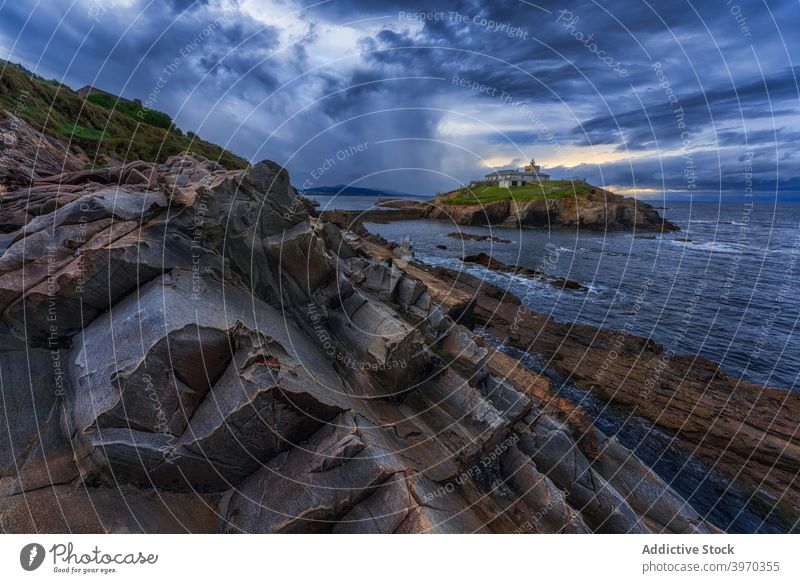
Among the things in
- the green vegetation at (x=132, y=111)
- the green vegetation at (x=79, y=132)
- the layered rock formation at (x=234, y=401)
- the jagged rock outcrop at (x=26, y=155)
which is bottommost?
the layered rock formation at (x=234, y=401)

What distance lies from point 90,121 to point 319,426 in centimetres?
4850

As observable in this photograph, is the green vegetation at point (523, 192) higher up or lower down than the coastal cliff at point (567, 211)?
higher up

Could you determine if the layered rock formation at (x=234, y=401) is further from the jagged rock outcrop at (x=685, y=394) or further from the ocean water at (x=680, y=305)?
the jagged rock outcrop at (x=685, y=394)

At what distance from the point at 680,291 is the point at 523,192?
83.1 m

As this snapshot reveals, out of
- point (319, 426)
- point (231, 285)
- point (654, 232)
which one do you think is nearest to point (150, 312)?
point (231, 285)

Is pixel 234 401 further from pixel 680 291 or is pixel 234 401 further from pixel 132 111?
pixel 132 111

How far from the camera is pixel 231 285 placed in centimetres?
1225

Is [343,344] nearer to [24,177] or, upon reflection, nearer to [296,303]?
[296,303]

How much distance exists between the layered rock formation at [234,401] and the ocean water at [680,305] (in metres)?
4.62

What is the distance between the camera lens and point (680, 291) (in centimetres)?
4772

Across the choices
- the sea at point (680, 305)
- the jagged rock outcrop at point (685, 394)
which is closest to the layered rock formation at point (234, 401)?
the sea at point (680, 305)

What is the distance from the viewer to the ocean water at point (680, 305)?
18.0 meters

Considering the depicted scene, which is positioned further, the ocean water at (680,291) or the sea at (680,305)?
the ocean water at (680,291)

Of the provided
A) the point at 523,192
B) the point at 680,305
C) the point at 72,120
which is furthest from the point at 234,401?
the point at 523,192
